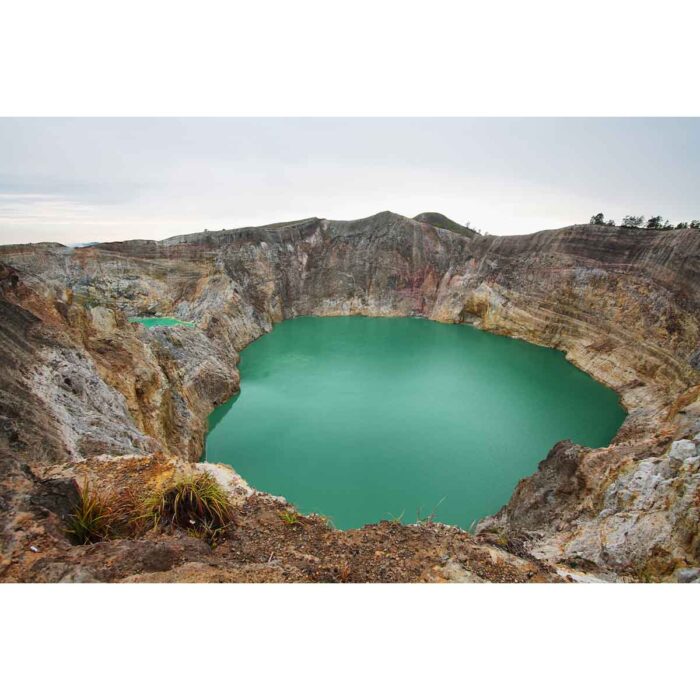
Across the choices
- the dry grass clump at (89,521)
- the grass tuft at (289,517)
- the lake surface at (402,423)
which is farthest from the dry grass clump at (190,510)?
the lake surface at (402,423)

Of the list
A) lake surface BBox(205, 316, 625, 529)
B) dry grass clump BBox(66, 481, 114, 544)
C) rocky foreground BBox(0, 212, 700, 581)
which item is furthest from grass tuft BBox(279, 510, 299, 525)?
lake surface BBox(205, 316, 625, 529)

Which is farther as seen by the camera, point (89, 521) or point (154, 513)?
point (154, 513)

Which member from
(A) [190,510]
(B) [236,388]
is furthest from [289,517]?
(B) [236,388]

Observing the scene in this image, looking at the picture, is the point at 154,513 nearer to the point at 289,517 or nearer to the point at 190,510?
the point at 190,510

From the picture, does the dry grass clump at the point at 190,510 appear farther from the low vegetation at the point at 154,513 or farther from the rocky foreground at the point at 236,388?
the rocky foreground at the point at 236,388

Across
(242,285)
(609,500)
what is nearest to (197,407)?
(609,500)
